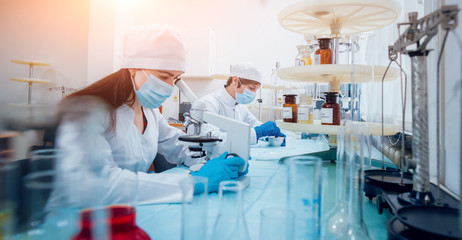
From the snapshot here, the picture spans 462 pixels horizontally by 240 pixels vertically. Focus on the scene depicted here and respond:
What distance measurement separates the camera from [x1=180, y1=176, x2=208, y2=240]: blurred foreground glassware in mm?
518

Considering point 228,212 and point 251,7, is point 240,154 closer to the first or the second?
point 228,212

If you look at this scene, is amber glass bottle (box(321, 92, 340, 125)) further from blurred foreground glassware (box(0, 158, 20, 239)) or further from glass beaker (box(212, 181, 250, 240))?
blurred foreground glassware (box(0, 158, 20, 239))

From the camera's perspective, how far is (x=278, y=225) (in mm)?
525

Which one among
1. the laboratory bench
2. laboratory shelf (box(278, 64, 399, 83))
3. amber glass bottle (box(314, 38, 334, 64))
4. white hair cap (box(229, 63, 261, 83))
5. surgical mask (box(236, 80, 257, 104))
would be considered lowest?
the laboratory bench

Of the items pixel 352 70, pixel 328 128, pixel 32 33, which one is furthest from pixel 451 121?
pixel 32 33

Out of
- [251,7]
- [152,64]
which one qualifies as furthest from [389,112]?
[251,7]

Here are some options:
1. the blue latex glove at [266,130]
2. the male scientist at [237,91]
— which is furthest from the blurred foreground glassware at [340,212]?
the male scientist at [237,91]

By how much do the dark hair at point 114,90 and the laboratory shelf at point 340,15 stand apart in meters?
0.89

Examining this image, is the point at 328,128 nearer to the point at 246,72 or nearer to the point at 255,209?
the point at 255,209

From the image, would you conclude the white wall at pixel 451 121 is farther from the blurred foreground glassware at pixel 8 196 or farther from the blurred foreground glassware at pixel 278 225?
the blurred foreground glassware at pixel 8 196

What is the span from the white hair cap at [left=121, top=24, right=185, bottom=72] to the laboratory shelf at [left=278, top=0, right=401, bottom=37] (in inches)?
23.9

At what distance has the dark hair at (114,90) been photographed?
1326mm

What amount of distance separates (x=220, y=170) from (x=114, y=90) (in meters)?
0.70

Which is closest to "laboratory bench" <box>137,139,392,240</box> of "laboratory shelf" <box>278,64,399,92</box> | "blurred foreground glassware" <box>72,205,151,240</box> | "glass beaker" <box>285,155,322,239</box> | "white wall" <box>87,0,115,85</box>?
"glass beaker" <box>285,155,322,239</box>
